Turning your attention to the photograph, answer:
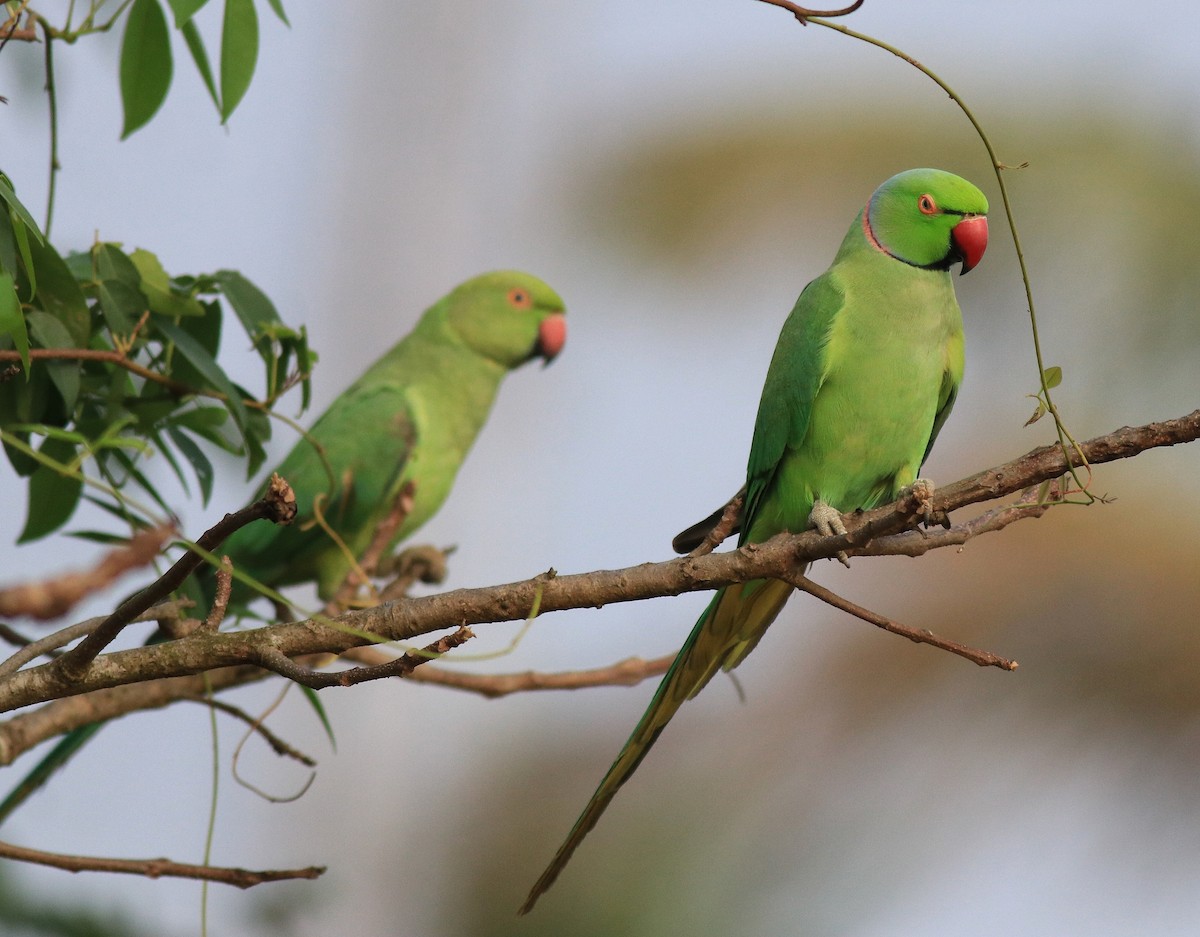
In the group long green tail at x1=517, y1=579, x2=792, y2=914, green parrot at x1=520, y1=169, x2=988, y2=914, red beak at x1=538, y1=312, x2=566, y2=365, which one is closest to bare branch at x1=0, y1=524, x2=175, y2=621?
long green tail at x1=517, y1=579, x2=792, y2=914

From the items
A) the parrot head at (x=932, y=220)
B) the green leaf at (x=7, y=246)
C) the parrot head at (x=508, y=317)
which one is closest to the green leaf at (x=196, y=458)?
the green leaf at (x=7, y=246)

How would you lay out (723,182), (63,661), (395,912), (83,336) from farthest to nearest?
1. (395,912)
2. (723,182)
3. (83,336)
4. (63,661)

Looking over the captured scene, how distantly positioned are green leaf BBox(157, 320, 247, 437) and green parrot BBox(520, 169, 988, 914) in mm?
740

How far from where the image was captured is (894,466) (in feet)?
6.20

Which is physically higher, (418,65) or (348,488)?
(418,65)

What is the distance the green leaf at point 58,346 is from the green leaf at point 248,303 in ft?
1.00

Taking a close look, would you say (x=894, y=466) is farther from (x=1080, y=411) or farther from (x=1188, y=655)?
(x=1188, y=655)

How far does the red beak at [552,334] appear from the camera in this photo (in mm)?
3674

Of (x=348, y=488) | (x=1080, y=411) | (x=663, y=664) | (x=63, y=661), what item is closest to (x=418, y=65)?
(x=1080, y=411)

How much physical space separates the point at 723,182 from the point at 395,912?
418 centimetres

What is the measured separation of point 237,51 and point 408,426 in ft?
6.26

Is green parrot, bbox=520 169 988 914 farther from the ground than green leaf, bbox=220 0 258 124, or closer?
closer

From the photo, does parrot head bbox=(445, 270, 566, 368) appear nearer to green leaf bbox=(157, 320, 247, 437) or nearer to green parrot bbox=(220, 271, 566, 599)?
green parrot bbox=(220, 271, 566, 599)

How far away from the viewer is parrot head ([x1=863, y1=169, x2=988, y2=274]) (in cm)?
192
